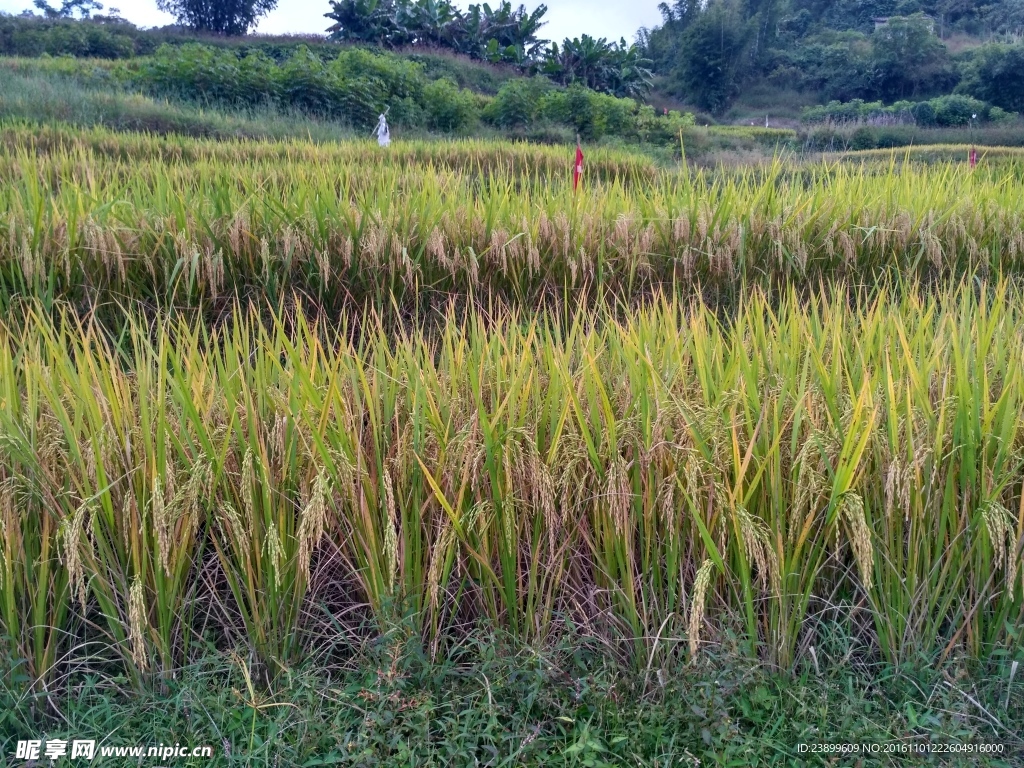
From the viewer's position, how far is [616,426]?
1746 mm

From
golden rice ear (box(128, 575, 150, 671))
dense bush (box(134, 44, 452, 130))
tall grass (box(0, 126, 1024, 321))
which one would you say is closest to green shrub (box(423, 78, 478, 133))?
dense bush (box(134, 44, 452, 130))

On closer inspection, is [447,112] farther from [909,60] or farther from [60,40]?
[909,60]

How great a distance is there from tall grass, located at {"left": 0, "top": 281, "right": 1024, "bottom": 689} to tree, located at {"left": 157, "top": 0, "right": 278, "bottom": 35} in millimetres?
34911

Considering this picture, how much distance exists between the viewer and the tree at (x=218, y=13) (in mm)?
31516

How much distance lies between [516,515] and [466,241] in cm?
212

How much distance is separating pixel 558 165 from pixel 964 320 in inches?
314

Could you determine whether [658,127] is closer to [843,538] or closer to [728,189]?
[728,189]

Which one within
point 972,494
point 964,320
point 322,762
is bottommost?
point 322,762

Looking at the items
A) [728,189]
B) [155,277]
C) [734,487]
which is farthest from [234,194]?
[734,487]

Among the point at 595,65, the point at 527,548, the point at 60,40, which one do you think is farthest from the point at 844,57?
the point at 527,548

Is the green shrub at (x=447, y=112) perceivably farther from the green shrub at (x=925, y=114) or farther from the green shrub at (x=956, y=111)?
the green shrub at (x=956, y=111)

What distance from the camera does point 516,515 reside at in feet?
5.71

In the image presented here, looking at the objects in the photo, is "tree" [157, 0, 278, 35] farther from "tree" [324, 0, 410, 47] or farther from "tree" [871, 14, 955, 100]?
"tree" [871, 14, 955, 100]

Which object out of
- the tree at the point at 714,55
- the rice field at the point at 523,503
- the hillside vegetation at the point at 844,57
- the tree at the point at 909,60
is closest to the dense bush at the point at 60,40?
the rice field at the point at 523,503
